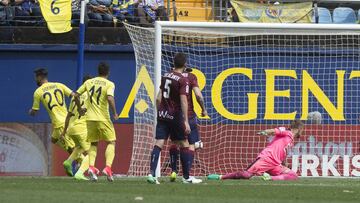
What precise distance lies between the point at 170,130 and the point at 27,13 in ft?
24.9

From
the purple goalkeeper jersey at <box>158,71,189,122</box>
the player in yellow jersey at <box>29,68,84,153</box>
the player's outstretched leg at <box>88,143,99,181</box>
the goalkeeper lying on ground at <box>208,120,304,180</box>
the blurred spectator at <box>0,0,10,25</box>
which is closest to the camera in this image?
the purple goalkeeper jersey at <box>158,71,189,122</box>

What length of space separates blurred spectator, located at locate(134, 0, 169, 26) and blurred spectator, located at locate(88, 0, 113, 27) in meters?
0.62

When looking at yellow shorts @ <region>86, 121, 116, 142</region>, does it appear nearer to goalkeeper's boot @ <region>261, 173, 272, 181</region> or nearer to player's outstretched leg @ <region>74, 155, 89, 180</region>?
player's outstretched leg @ <region>74, 155, 89, 180</region>

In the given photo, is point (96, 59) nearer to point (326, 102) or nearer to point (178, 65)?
point (326, 102)

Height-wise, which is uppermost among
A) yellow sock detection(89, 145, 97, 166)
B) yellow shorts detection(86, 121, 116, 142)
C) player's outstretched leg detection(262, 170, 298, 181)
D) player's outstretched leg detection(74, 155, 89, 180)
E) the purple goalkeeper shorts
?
yellow shorts detection(86, 121, 116, 142)

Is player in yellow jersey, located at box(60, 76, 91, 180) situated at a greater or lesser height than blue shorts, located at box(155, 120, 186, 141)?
lesser

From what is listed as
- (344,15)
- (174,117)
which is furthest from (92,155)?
(344,15)

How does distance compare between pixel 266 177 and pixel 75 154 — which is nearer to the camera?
pixel 266 177

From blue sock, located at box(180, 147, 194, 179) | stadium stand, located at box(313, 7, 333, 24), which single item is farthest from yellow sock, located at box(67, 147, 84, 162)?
stadium stand, located at box(313, 7, 333, 24)

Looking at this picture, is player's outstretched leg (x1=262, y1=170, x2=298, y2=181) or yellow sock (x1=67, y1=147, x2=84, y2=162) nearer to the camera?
player's outstretched leg (x1=262, y1=170, x2=298, y2=181)

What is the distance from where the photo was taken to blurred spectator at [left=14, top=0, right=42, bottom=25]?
70.5ft

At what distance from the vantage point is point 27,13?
21578 mm

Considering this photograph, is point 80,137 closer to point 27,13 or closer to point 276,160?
point 276,160

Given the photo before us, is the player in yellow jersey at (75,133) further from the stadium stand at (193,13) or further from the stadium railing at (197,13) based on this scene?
the stadium stand at (193,13)
